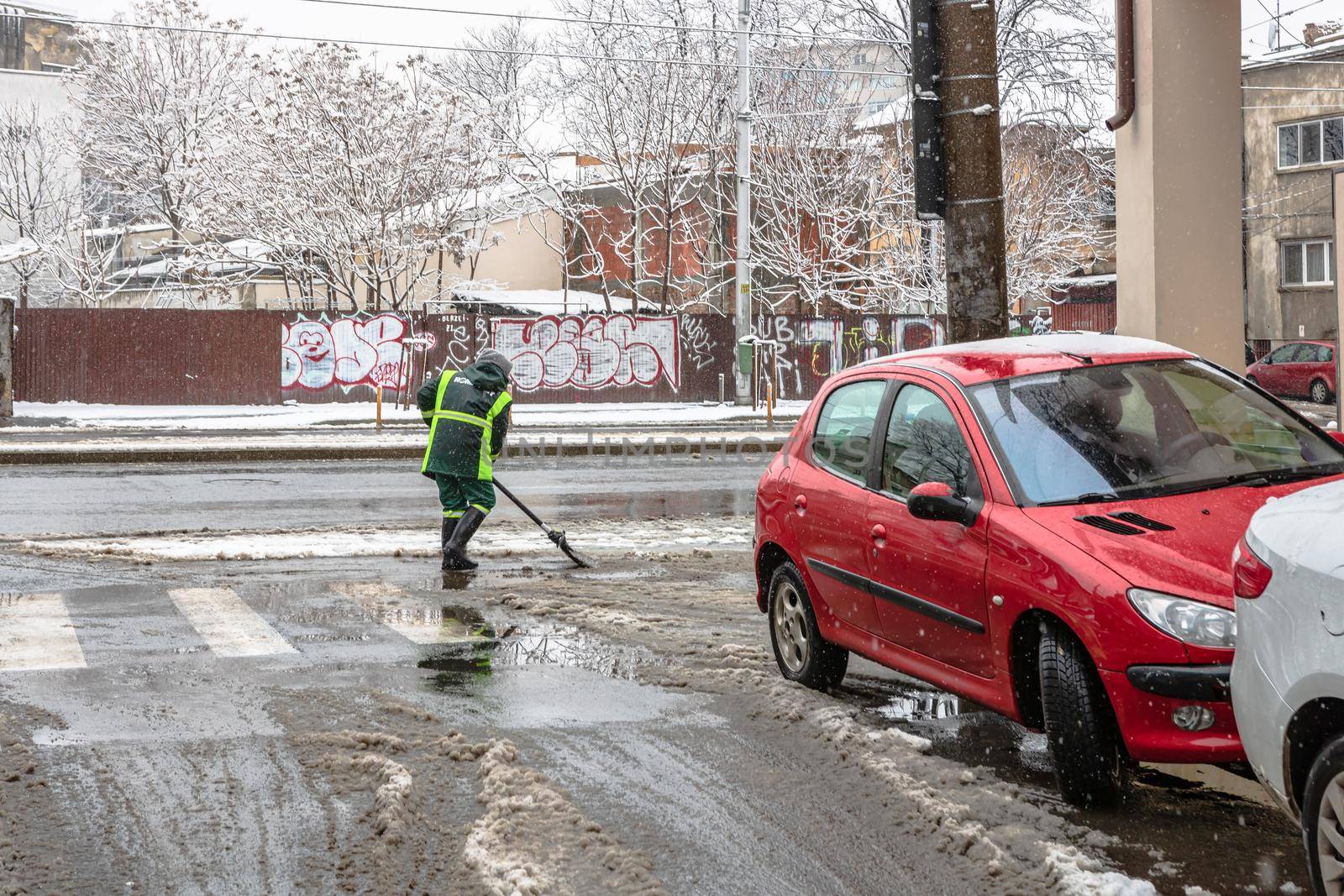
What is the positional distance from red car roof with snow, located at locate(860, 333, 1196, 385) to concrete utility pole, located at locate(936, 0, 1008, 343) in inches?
65.2

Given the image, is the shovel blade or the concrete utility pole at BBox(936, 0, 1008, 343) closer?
the concrete utility pole at BBox(936, 0, 1008, 343)

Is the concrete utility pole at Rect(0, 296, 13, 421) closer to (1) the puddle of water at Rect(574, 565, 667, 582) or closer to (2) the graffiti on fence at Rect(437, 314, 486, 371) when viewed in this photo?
(2) the graffiti on fence at Rect(437, 314, 486, 371)

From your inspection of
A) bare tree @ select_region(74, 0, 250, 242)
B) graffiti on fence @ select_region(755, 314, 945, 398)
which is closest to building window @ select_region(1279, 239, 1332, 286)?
graffiti on fence @ select_region(755, 314, 945, 398)

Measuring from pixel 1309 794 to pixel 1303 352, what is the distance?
3343 centimetres

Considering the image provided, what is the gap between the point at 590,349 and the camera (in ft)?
109

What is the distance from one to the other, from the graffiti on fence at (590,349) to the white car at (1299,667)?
2916 cm

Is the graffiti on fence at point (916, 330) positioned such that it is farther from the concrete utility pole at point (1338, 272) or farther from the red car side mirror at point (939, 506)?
the red car side mirror at point (939, 506)

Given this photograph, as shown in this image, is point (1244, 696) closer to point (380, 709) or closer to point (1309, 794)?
point (1309, 794)

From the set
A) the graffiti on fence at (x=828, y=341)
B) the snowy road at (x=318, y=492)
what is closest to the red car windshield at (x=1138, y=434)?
the snowy road at (x=318, y=492)

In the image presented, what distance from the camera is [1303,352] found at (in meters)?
34.2

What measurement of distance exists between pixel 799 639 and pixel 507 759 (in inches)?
67.1

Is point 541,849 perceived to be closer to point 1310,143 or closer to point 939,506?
point 939,506

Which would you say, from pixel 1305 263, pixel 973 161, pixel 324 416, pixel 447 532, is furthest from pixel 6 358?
Result: pixel 1305 263

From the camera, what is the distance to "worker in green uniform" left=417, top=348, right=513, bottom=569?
10148 mm
